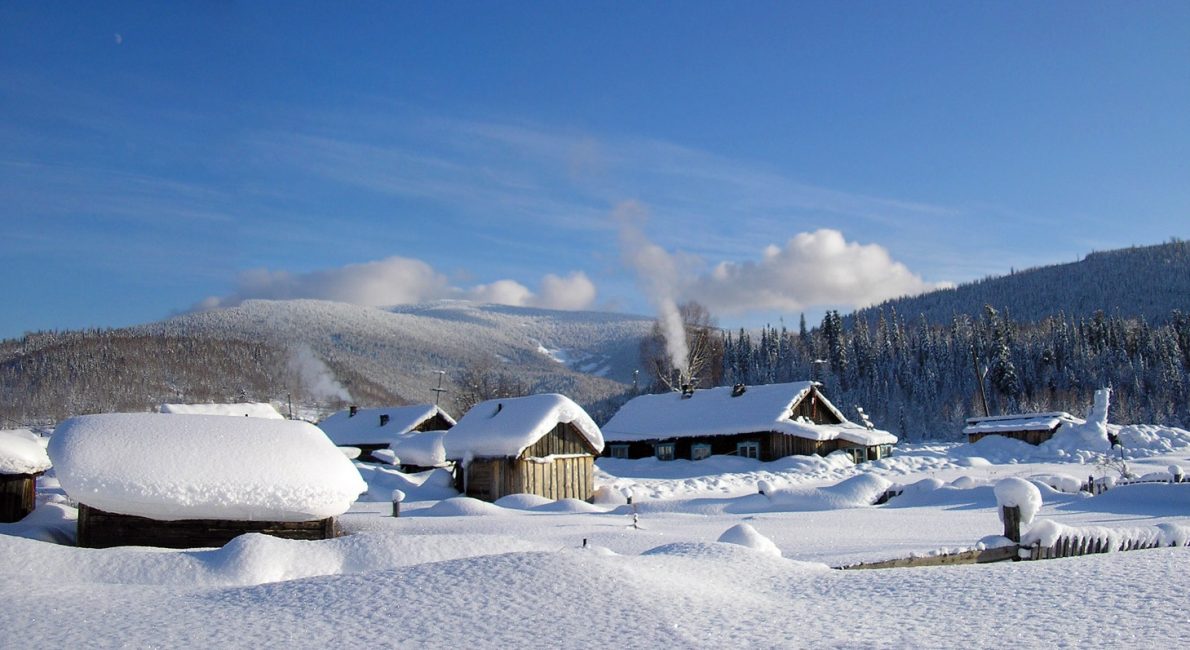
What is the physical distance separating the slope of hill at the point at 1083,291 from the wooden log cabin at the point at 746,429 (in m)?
106

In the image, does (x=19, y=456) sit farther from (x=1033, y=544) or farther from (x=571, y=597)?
(x=1033, y=544)

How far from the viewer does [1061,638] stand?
654 cm

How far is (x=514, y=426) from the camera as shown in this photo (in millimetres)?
30344

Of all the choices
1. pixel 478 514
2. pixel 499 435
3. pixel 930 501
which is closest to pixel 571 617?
pixel 478 514

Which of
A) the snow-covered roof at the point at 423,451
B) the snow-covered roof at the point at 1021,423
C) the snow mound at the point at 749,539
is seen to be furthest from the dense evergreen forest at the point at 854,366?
the snow mound at the point at 749,539

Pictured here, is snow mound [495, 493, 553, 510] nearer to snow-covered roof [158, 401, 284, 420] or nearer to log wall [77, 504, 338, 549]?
snow-covered roof [158, 401, 284, 420]

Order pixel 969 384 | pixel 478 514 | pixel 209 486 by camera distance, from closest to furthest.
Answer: pixel 209 486
pixel 478 514
pixel 969 384

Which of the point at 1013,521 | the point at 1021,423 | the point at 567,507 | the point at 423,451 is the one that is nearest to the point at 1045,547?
the point at 1013,521

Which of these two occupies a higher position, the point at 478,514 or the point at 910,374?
the point at 910,374

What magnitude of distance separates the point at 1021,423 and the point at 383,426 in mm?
36896

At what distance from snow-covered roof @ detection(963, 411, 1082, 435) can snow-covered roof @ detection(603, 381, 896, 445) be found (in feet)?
32.9

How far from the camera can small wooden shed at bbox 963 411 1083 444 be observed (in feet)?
165

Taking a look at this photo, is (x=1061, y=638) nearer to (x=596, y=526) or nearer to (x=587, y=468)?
(x=596, y=526)

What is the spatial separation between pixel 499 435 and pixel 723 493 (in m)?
8.27
